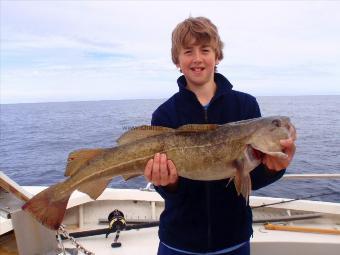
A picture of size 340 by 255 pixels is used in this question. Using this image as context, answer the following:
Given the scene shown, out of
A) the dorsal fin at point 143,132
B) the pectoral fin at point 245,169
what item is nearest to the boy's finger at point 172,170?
the dorsal fin at point 143,132

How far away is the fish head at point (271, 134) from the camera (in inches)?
124

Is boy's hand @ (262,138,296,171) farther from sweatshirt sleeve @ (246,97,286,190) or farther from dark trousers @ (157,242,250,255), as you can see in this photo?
dark trousers @ (157,242,250,255)

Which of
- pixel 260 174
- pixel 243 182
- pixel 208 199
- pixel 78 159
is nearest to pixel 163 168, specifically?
pixel 208 199

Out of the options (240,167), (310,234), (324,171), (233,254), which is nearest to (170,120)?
(240,167)

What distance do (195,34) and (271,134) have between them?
46.2 inches

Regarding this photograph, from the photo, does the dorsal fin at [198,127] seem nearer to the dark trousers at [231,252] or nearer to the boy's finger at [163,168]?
the boy's finger at [163,168]

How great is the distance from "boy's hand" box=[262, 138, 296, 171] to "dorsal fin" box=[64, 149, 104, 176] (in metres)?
1.55

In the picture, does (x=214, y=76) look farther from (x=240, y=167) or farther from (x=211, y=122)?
(x=240, y=167)

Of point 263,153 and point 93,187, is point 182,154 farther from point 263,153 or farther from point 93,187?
point 93,187

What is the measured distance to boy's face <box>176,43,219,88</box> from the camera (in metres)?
3.41

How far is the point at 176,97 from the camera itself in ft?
11.8

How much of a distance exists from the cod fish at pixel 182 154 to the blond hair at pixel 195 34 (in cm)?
84

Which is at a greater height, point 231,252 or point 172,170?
point 172,170

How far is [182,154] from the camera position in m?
3.18
